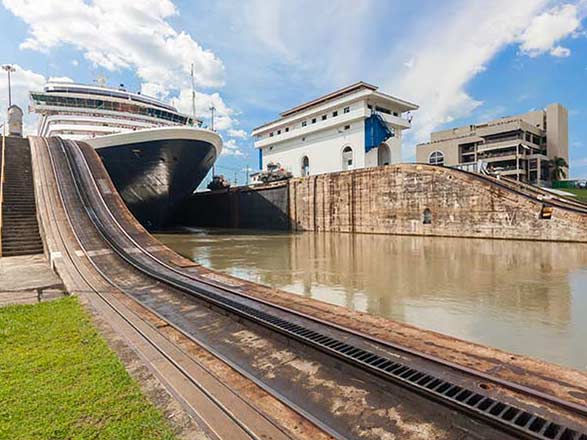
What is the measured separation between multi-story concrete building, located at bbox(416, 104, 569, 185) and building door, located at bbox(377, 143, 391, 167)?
18.0 m

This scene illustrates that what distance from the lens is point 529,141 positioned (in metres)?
45.8

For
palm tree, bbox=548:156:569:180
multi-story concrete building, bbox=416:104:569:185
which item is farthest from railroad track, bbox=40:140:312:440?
palm tree, bbox=548:156:569:180

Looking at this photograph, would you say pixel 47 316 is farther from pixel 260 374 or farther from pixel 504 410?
pixel 504 410

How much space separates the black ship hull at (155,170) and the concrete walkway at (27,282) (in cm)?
1001

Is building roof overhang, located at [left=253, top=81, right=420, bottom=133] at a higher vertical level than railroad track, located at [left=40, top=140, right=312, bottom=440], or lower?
higher

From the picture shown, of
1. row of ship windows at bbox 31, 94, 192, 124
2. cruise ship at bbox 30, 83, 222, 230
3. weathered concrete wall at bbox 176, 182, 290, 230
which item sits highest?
row of ship windows at bbox 31, 94, 192, 124

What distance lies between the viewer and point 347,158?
3072 cm

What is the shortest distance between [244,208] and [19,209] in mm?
17448

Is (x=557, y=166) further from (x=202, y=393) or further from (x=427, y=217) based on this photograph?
(x=202, y=393)

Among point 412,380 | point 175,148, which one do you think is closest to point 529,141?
point 175,148

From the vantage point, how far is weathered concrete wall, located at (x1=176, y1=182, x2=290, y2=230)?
26047 millimetres

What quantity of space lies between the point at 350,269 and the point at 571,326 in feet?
17.7

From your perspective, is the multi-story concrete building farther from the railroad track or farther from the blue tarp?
the railroad track

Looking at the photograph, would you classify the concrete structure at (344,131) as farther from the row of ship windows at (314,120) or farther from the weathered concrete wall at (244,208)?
the weathered concrete wall at (244,208)
